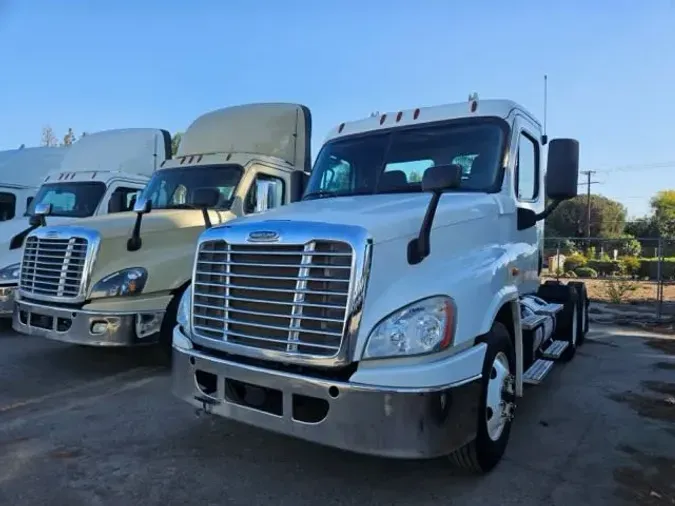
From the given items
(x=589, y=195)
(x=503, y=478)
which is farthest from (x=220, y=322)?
(x=589, y=195)

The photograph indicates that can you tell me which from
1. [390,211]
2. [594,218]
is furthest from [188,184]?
[594,218]

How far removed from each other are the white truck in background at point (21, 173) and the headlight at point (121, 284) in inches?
280

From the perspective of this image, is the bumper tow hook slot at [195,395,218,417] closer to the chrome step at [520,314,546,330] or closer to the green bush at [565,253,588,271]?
the chrome step at [520,314,546,330]

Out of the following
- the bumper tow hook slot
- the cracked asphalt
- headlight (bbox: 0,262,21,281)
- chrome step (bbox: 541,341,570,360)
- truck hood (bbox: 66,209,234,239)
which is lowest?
the cracked asphalt

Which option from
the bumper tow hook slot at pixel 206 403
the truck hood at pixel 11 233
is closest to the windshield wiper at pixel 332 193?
the bumper tow hook slot at pixel 206 403

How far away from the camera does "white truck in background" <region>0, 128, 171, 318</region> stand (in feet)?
28.2

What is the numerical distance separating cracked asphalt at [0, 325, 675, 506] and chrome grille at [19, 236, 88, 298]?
3.18 feet

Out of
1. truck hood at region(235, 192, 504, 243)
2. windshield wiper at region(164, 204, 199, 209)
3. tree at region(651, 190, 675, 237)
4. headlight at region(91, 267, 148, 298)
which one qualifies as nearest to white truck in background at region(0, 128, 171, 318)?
windshield wiper at region(164, 204, 199, 209)

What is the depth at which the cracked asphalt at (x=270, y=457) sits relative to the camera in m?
3.59

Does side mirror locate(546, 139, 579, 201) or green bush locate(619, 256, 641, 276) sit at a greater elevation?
side mirror locate(546, 139, 579, 201)

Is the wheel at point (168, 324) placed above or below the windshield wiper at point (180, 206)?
below

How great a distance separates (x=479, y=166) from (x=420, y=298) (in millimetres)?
1921

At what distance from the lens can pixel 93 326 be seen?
19.9ft

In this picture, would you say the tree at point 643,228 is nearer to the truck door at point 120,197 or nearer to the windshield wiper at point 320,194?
the truck door at point 120,197
